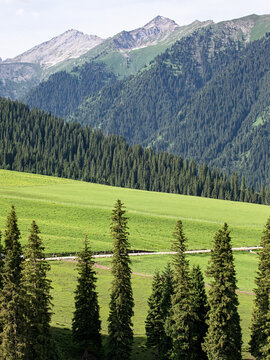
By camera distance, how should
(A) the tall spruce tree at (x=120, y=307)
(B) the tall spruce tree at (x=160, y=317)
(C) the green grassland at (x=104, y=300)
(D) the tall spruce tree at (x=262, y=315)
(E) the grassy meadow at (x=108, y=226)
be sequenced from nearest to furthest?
1. (D) the tall spruce tree at (x=262, y=315)
2. (A) the tall spruce tree at (x=120, y=307)
3. (B) the tall spruce tree at (x=160, y=317)
4. (C) the green grassland at (x=104, y=300)
5. (E) the grassy meadow at (x=108, y=226)

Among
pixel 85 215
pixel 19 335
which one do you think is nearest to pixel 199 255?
pixel 85 215

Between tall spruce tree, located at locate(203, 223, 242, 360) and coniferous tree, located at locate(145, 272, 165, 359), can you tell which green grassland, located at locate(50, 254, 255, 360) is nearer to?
coniferous tree, located at locate(145, 272, 165, 359)

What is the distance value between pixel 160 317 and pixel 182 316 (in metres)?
4.53

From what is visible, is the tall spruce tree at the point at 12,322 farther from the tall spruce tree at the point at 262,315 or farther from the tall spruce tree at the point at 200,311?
the tall spruce tree at the point at 262,315

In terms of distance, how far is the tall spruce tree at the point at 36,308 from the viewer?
1768 inches

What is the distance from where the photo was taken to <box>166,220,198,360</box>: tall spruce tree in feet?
171

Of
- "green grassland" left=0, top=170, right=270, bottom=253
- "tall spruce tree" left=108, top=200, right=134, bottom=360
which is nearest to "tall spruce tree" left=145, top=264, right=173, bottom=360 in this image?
"tall spruce tree" left=108, top=200, right=134, bottom=360

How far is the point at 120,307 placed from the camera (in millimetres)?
54875

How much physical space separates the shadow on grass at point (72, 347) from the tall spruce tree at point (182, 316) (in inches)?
240

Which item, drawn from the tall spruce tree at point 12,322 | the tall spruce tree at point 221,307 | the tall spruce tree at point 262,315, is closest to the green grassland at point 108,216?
the tall spruce tree at point 262,315

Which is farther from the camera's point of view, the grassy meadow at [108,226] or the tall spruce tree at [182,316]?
the grassy meadow at [108,226]

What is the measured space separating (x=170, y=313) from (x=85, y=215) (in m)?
76.6

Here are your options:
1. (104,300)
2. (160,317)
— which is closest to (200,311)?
(160,317)

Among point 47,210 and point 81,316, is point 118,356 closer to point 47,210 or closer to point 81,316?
point 81,316
